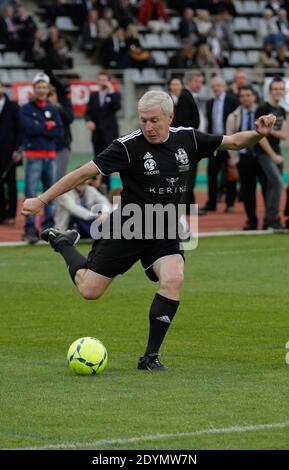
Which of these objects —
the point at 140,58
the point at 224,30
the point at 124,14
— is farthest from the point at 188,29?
the point at 140,58

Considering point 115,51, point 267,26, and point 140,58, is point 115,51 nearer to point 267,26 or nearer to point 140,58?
point 140,58

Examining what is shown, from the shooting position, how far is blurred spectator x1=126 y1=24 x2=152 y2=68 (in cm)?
3553

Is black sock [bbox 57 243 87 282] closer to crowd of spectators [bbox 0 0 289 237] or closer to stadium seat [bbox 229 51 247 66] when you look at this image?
crowd of spectators [bbox 0 0 289 237]

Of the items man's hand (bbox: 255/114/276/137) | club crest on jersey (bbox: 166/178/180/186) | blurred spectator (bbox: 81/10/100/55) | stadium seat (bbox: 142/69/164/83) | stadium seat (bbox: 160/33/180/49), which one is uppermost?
man's hand (bbox: 255/114/276/137)

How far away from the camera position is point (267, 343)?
11.0 metres

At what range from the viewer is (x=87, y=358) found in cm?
961

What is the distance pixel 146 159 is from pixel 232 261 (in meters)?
7.58

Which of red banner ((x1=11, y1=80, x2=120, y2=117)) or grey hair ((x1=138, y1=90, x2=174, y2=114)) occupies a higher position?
grey hair ((x1=138, y1=90, x2=174, y2=114))

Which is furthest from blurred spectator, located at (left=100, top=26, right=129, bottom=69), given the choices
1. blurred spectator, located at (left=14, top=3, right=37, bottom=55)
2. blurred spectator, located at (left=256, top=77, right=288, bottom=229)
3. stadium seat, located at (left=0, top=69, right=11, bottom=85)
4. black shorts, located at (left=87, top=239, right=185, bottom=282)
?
black shorts, located at (left=87, top=239, right=185, bottom=282)

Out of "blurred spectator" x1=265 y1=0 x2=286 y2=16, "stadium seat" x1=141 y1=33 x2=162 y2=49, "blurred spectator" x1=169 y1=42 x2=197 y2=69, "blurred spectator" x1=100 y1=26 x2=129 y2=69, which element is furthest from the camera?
"blurred spectator" x1=265 y1=0 x2=286 y2=16

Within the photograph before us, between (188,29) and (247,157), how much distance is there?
17501 millimetres

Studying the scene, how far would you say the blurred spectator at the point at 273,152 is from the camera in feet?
65.9

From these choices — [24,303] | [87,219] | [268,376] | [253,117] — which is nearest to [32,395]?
[268,376]

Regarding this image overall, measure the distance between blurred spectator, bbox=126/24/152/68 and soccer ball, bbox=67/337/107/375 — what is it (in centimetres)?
2648
